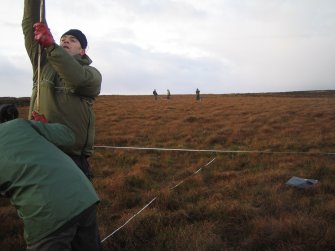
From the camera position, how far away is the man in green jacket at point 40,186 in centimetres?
209

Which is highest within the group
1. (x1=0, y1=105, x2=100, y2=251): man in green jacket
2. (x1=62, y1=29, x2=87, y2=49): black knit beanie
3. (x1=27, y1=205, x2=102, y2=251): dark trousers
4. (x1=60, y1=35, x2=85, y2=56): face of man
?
(x1=62, y1=29, x2=87, y2=49): black knit beanie

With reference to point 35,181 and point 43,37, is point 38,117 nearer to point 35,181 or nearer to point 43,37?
point 43,37

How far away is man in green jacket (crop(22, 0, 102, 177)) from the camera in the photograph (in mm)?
2760

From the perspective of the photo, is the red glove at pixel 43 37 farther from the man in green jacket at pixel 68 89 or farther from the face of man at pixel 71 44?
the face of man at pixel 71 44

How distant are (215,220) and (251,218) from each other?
443 mm

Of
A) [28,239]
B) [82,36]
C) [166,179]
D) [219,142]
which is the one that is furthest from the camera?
[219,142]

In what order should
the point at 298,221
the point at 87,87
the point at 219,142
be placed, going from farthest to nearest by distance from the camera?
1. the point at 219,142
2. the point at 298,221
3. the point at 87,87

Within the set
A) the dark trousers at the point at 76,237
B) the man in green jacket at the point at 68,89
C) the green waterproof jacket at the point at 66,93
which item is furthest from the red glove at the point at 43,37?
the dark trousers at the point at 76,237

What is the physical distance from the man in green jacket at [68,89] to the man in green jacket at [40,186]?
1.48 ft

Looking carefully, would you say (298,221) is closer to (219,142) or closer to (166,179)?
(166,179)

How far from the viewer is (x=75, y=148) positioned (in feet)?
9.48

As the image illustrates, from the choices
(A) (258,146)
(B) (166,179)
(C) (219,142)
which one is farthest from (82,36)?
(C) (219,142)

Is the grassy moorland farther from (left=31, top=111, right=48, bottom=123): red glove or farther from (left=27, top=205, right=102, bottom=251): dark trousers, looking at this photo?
(left=31, top=111, right=48, bottom=123): red glove

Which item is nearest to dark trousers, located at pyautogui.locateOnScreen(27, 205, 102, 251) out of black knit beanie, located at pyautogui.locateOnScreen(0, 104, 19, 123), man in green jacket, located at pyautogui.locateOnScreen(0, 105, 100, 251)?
man in green jacket, located at pyautogui.locateOnScreen(0, 105, 100, 251)
